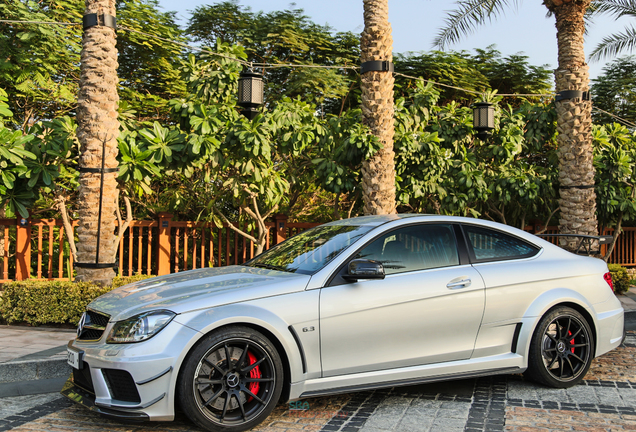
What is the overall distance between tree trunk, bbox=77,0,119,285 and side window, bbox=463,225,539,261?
4882 millimetres

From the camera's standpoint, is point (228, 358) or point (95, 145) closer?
point (228, 358)

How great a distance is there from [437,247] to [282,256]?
130 centimetres

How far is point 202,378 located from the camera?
12.1 ft

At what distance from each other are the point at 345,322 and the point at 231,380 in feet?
2.90

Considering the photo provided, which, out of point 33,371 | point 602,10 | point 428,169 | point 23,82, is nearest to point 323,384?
point 33,371

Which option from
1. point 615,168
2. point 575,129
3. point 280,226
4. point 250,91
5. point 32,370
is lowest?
point 32,370

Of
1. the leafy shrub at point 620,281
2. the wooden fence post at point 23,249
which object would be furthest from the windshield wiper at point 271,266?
the leafy shrub at point 620,281

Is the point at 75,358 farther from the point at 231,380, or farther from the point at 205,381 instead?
the point at 231,380

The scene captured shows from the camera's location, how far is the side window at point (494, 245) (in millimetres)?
4781

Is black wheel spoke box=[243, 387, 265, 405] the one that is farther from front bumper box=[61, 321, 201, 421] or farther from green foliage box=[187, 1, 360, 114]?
green foliage box=[187, 1, 360, 114]

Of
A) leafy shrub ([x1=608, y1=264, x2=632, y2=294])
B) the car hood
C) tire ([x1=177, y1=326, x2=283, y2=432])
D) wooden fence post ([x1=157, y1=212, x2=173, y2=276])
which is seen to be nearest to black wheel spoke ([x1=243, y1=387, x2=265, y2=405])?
tire ([x1=177, y1=326, x2=283, y2=432])

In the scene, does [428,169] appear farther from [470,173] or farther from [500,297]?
[500,297]

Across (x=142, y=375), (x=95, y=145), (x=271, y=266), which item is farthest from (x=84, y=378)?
(x=95, y=145)

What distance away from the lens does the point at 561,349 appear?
4836 millimetres
